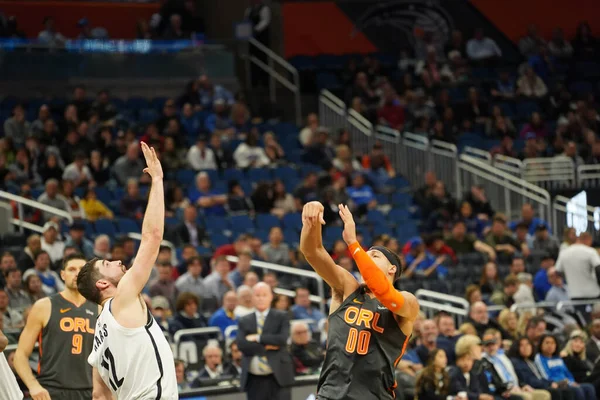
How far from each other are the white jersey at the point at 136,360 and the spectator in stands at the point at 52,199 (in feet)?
30.1

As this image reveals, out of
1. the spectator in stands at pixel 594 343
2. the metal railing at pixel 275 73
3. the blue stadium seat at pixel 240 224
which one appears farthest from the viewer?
the metal railing at pixel 275 73

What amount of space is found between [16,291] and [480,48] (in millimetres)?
14671

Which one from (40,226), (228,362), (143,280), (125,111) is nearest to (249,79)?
(125,111)

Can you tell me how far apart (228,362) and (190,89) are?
8.61 metres

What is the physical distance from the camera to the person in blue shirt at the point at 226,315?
12.6 meters

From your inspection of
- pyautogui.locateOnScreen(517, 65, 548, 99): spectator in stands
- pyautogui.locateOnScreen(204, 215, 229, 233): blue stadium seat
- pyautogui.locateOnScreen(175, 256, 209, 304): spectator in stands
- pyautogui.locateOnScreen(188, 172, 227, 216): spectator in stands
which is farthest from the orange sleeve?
pyautogui.locateOnScreen(517, 65, 548, 99): spectator in stands

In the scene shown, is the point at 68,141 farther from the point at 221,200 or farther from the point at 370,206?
the point at 370,206

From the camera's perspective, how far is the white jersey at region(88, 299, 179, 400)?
20.0 feet

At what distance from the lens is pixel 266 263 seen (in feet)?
47.6

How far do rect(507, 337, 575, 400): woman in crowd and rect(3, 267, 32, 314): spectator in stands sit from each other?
5335mm

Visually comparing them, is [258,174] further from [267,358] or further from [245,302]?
[267,358]

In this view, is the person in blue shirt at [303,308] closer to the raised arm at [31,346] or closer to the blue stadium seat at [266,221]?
the blue stadium seat at [266,221]

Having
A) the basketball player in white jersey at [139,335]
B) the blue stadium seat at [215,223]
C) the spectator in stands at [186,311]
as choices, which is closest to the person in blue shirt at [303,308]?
the spectator in stands at [186,311]

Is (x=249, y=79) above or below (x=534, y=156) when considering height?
above
